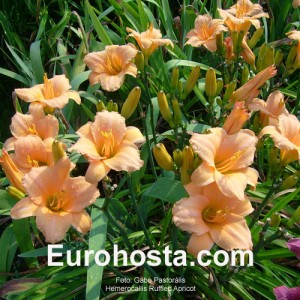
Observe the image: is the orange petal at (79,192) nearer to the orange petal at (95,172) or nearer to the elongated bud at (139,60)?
the orange petal at (95,172)

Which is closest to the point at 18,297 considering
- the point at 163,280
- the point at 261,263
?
the point at 163,280

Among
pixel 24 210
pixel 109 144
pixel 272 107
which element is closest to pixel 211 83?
pixel 272 107

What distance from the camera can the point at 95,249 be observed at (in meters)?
1.10

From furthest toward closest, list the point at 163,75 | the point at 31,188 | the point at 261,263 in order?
the point at 163,75, the point at 261,263, the point at 31,188

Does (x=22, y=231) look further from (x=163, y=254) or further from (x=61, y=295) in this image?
(x=163, y=254)

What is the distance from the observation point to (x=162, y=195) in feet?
3.50

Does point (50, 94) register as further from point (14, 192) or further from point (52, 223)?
point (52, 223)

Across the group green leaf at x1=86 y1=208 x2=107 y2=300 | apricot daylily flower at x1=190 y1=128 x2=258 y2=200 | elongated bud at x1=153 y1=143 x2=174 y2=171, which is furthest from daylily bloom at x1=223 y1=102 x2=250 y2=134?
green leaf at x1=86 y1=208 x2=107 y2=300

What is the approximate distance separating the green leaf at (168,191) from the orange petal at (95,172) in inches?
7.5

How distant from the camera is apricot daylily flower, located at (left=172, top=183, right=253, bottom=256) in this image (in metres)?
0.90

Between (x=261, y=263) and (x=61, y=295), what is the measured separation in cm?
54

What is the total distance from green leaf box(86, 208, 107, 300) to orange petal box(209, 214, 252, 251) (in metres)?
0.30

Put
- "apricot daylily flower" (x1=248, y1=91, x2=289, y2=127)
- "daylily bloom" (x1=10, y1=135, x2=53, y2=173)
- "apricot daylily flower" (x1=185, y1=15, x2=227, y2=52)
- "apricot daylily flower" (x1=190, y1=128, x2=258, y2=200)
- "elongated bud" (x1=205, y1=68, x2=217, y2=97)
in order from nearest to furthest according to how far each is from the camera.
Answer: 1. "apricot daylily flower" (x1=190, y1=128, x2=258, y2=200)
2. "daylily bloom" (x1=10, y1=135, x2=53, y2=173)
3. "apricot daylily flower" (x1=248, y1=91, x2=289, y2=127)
4. "elongated bud" (x1=205, y1=68, x2=217, y2=97)
5. "apricot daylily flower" (x1=185, y1=15, x2=227, y2=52)

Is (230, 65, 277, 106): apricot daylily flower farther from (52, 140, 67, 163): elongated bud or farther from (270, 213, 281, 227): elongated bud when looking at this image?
(52, 140, 67, 163): elongated bud
